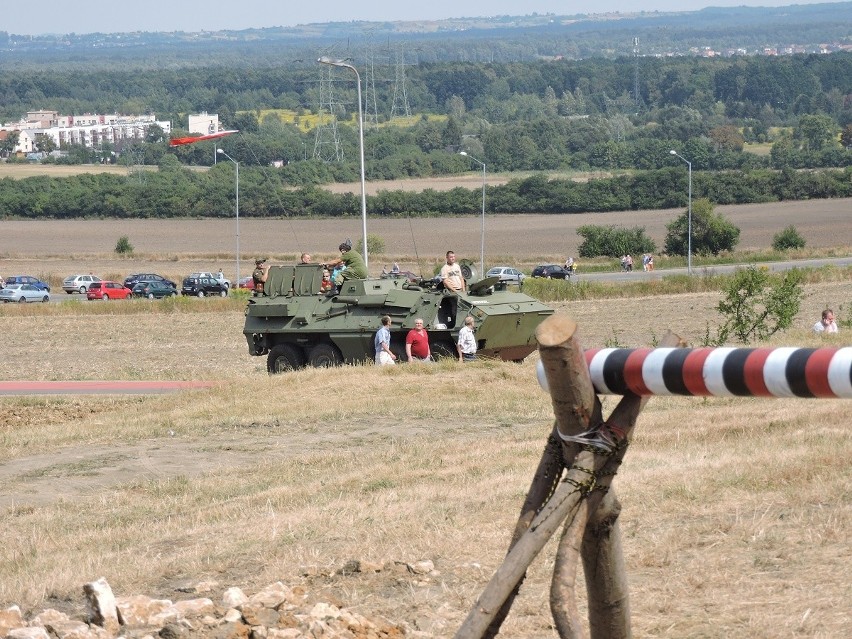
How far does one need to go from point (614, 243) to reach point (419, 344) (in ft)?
178

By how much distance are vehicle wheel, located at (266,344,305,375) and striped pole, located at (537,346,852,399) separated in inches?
770

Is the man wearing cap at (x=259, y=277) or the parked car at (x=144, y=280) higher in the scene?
the man wearing cap at (x=259, y=277)

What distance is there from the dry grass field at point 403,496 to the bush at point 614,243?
49815 millimetres

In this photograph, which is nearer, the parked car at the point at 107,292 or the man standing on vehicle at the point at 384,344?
the man standing on vehicle at the point at 384,344

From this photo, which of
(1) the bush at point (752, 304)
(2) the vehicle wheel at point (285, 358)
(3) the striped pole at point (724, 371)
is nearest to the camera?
(3) the striped pole at point (724, 371)

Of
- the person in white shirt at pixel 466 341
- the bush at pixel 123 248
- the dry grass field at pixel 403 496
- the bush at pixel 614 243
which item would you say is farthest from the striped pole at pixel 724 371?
the bush at pixel 123 248

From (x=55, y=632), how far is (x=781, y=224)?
276 ft

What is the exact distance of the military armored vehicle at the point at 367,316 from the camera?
2302cm

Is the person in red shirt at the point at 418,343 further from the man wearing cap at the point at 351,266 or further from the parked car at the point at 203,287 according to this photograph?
the parked car at the point at 203,287

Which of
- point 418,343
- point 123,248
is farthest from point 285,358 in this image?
point 123,248

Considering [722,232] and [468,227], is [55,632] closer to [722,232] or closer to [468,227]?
[722,232]

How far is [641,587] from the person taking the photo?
281 inches

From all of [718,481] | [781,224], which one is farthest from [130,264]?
[718,481]

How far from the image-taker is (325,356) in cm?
2442
